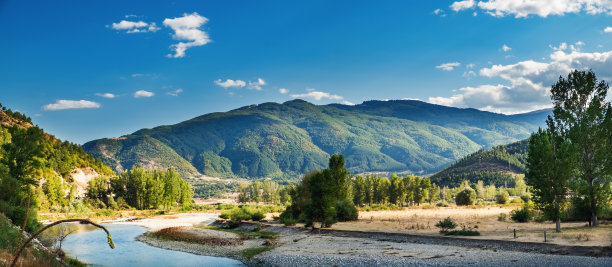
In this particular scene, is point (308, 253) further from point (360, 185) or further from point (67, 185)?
point (67, 185)

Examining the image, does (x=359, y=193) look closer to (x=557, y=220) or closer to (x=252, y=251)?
(x=557, y=220)

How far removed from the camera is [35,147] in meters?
57.1

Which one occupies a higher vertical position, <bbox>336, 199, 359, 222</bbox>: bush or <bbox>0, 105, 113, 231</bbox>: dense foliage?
<bbox>0, 105, 113, 231</bbox>: dense foliage

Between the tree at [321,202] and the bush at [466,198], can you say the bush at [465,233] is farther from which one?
the bush at [466,198]

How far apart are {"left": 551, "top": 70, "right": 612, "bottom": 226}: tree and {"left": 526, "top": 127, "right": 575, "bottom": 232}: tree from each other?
2.52 meters

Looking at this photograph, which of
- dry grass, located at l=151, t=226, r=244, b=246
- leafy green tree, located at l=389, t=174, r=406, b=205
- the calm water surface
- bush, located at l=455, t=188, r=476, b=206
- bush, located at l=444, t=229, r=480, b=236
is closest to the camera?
the calm water surface

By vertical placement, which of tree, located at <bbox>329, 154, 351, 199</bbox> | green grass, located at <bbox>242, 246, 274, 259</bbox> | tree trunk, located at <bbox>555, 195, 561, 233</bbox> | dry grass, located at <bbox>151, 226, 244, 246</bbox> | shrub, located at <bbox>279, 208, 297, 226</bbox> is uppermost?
tree, located at <bbox>329, 154, 351, 199</bbox>

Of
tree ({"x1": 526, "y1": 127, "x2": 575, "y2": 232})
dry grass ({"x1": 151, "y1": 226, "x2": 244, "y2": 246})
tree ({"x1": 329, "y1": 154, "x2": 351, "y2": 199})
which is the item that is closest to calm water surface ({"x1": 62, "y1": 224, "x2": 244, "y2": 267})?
dry grass ({"x1": 151, "y1": 226, "x2": 244, "y2": 246})

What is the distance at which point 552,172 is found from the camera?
129 feet

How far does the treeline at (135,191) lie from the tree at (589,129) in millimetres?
107798

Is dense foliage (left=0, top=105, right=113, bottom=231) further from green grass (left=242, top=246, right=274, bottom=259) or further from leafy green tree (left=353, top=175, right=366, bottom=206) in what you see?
leafy green tree (left=353, top=175, right=366, bottom=206)

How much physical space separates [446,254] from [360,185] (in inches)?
3332

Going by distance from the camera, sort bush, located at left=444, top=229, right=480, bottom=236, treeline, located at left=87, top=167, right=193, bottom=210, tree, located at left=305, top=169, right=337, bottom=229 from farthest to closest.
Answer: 1. treeline, located at left=87, top=167, right=193, bottom=210
2. tree, located at left=305, top=169, right=337, bottom=229
3. bush, located at left=444, top=229, right=480, bottom=236

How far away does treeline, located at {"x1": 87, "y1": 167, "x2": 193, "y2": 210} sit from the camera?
11338 centimetres
